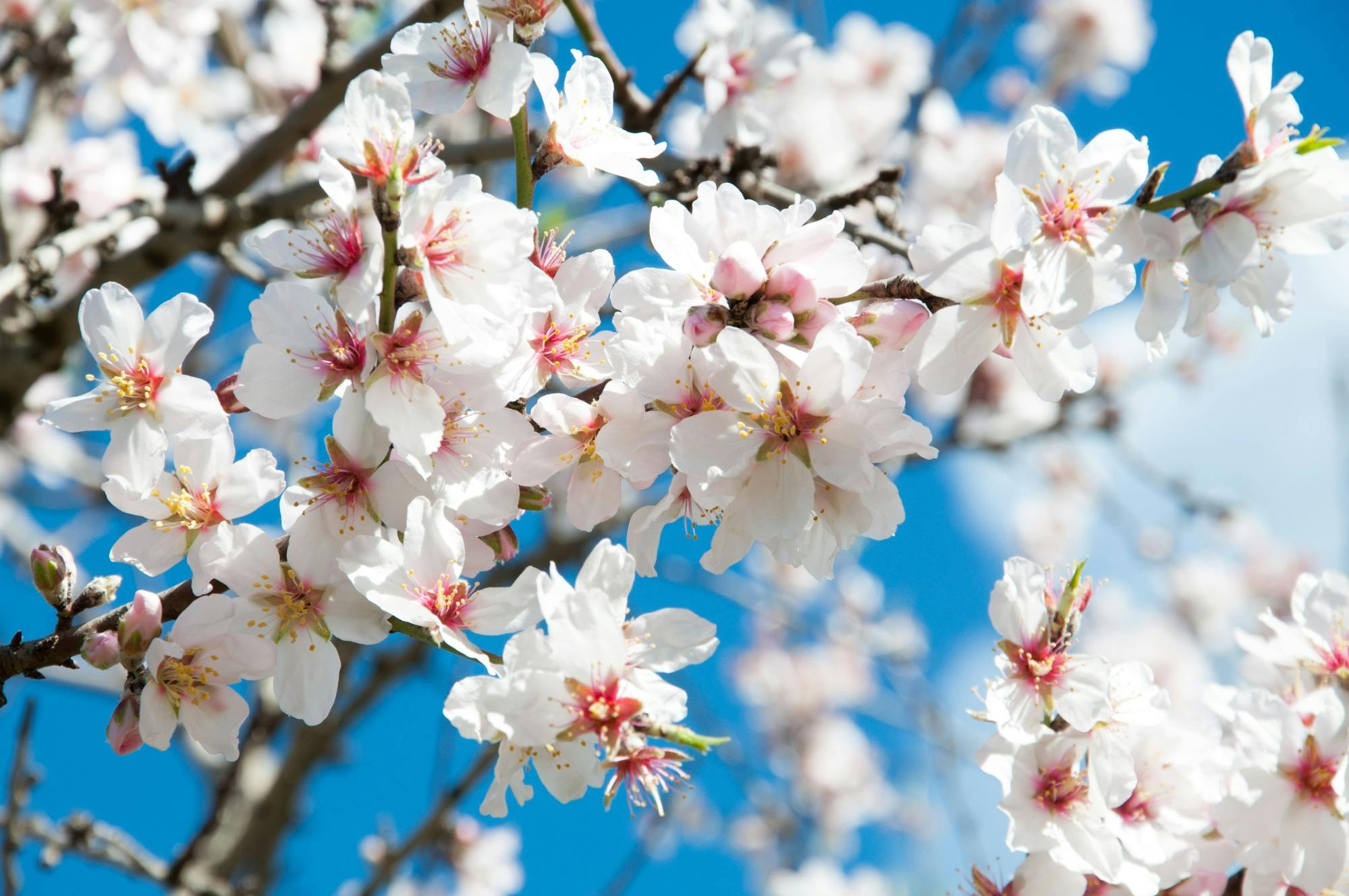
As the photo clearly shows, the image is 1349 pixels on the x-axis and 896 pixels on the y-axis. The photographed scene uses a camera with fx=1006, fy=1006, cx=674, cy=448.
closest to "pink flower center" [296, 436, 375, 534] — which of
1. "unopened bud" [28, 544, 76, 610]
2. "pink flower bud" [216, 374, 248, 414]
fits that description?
"pink flower bud" [216, 374, 248, 414]

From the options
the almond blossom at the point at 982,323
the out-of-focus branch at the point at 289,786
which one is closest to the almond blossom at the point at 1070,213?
the almond blossom at the point at 982,323

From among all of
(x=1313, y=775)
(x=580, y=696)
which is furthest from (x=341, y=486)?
(x=1313, y=775)

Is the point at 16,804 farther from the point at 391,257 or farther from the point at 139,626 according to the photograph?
the point at 391,257

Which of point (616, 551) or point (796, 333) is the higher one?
point (796, 333)

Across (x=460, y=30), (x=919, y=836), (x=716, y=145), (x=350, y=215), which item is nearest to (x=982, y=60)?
(x=716, y=145)

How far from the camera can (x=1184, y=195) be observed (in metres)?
1.23

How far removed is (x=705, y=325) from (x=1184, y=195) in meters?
0.61

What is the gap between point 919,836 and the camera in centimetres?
836

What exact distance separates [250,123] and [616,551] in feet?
7.50

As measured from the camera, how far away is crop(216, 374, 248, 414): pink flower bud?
1.34 metres

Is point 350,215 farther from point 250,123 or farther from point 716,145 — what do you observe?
point 250,123

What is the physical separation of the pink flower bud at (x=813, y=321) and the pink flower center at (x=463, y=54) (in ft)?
2.00

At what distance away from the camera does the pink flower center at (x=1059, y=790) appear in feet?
5.26

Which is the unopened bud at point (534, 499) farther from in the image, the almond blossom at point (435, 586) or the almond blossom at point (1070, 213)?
the almond blossom at point (1070, 213)
